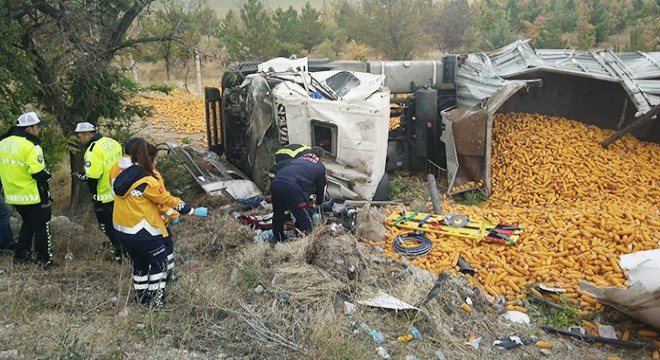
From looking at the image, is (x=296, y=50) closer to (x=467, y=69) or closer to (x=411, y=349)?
(x=467, y=69)

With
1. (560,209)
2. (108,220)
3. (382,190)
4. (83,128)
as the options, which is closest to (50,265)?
(108,220)

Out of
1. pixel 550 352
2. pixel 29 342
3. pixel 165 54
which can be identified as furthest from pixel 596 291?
pixel 165 54

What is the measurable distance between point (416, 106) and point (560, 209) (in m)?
3.78

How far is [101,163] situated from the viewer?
6.14m

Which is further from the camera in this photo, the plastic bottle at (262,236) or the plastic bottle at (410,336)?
the plastic bottle at (262,236)

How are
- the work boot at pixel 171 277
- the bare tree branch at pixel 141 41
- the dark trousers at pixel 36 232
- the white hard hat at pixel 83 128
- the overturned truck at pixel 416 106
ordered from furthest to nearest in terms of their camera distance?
1. the overturned truck at pixel 416 106
2. the bare tree branch at pixel 141 41
3. the white hard hat at pixel 83 128
4. the dark trousers at pixel 36 232
5. the work boot at pixel 171 277

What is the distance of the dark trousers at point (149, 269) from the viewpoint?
504cm

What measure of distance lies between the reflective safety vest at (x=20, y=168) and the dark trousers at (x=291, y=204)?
2.66 metres

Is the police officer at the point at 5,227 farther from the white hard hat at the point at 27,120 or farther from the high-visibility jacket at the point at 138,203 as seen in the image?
the high-visibility jacket at the point at 138,203

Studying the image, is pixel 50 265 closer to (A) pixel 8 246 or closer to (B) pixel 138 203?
(A) pixel 8 246

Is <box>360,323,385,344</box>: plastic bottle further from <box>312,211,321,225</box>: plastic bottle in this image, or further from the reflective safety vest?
the reflective safety vest

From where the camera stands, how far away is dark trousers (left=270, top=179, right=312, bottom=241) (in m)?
6.49

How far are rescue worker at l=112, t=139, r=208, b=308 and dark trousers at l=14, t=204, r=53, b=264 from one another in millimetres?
1706

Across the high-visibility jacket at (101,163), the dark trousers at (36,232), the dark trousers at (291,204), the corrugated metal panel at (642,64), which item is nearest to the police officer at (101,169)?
the high-visibility jacket at (101,163)
